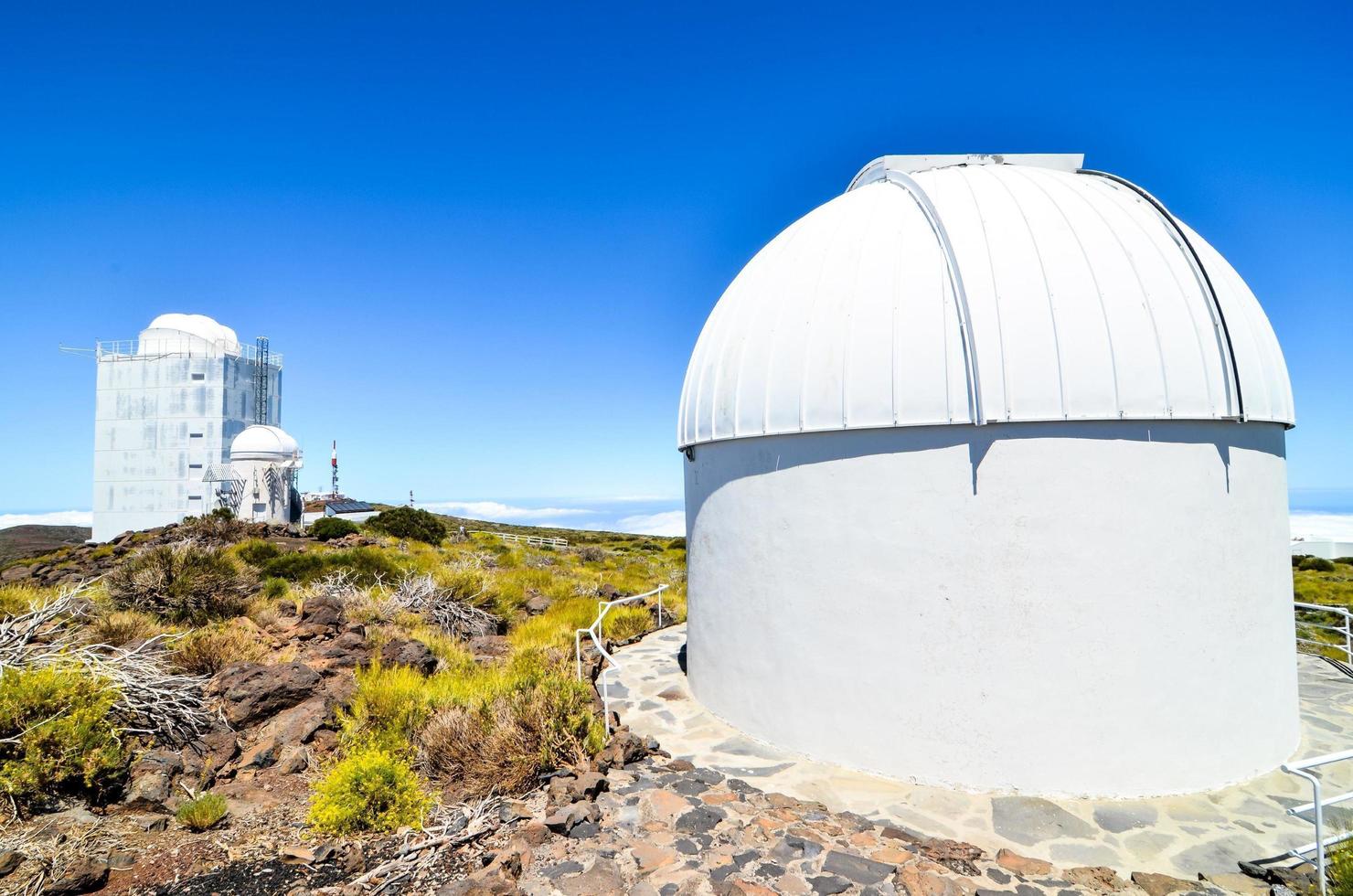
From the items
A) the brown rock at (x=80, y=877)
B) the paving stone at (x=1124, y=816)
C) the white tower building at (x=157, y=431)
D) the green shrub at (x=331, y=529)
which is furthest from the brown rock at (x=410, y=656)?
the white tower building at (x=157, y=431)

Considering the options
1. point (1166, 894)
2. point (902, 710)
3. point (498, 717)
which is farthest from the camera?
point (498, 717)

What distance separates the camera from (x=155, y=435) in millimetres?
29984

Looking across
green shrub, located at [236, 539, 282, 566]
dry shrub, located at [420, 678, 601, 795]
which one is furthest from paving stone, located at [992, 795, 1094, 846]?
green shrub, located at [236, 539, 282, 566]

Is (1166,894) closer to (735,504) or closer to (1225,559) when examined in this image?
(1225,559)

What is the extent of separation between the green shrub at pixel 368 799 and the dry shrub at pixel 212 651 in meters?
3.27

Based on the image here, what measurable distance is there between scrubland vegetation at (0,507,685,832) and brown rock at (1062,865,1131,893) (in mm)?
3334

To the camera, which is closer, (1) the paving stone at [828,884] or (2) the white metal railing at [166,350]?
(1) the paving stone at [828,884]

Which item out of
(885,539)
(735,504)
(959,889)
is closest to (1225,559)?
(885,539)

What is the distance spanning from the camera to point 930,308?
5.15m

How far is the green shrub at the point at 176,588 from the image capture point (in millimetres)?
9156

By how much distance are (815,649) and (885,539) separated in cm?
113

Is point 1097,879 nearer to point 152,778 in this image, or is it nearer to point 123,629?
point 152,778

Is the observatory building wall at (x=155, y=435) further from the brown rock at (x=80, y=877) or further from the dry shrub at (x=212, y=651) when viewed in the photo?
the brown rock at (x=80, y=877)

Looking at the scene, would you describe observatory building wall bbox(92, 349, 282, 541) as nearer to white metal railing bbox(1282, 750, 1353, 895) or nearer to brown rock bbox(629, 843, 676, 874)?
brown rock bbox(629, 843, 676, 874)
